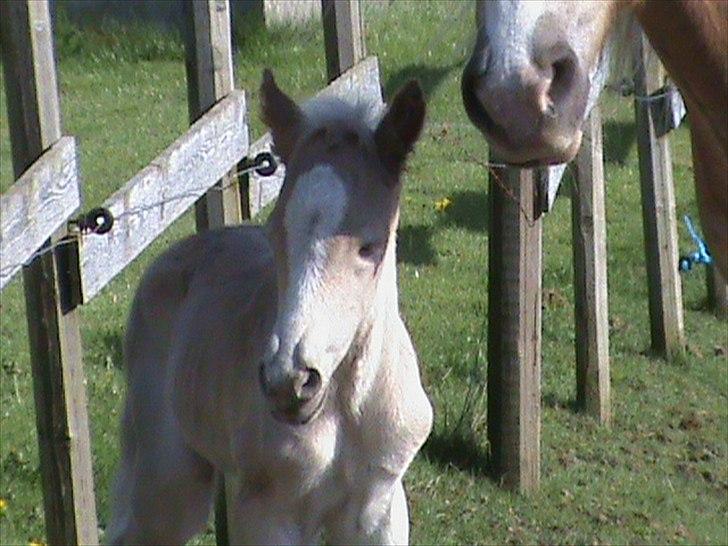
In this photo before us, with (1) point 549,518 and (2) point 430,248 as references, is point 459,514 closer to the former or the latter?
(1) point 549,518

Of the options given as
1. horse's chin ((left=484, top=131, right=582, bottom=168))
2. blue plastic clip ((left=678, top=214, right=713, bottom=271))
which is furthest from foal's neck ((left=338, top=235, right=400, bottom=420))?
blue plastic clip ((left=678, top=214, right=713, bottom=271))

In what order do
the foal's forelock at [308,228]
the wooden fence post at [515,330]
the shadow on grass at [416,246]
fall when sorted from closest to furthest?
1. the foal's forelock at [308,228]
2. the wooden fence post at [515,330]
3. the shadow on grass at [416,246]

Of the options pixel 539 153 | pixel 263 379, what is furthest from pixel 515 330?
pixel 539 153

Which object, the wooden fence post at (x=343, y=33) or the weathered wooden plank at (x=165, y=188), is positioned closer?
the weathered wooden plank at (x=165, y=188)

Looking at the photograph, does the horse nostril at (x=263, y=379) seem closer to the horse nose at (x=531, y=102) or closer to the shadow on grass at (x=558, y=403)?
the horse nose at (x=531, y=102)

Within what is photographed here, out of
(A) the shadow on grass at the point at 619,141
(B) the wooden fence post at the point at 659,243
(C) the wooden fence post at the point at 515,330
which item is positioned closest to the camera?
(C) the wooden fence post at the point at 515,330

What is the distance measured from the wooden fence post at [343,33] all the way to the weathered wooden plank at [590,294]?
159cm

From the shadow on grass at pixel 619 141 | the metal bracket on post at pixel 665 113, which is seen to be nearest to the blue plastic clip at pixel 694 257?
the metal bracket on post at pixel 665 113

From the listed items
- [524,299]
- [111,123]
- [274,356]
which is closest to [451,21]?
[274,356]

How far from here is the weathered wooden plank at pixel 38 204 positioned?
151 inches

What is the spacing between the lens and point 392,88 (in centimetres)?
974

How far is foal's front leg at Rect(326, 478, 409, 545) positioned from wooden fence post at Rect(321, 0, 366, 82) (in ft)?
5.89

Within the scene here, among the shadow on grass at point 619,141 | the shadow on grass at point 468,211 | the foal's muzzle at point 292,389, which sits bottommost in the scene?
the foal's muzzle at point 292,389

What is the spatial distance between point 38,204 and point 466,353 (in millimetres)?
3252
